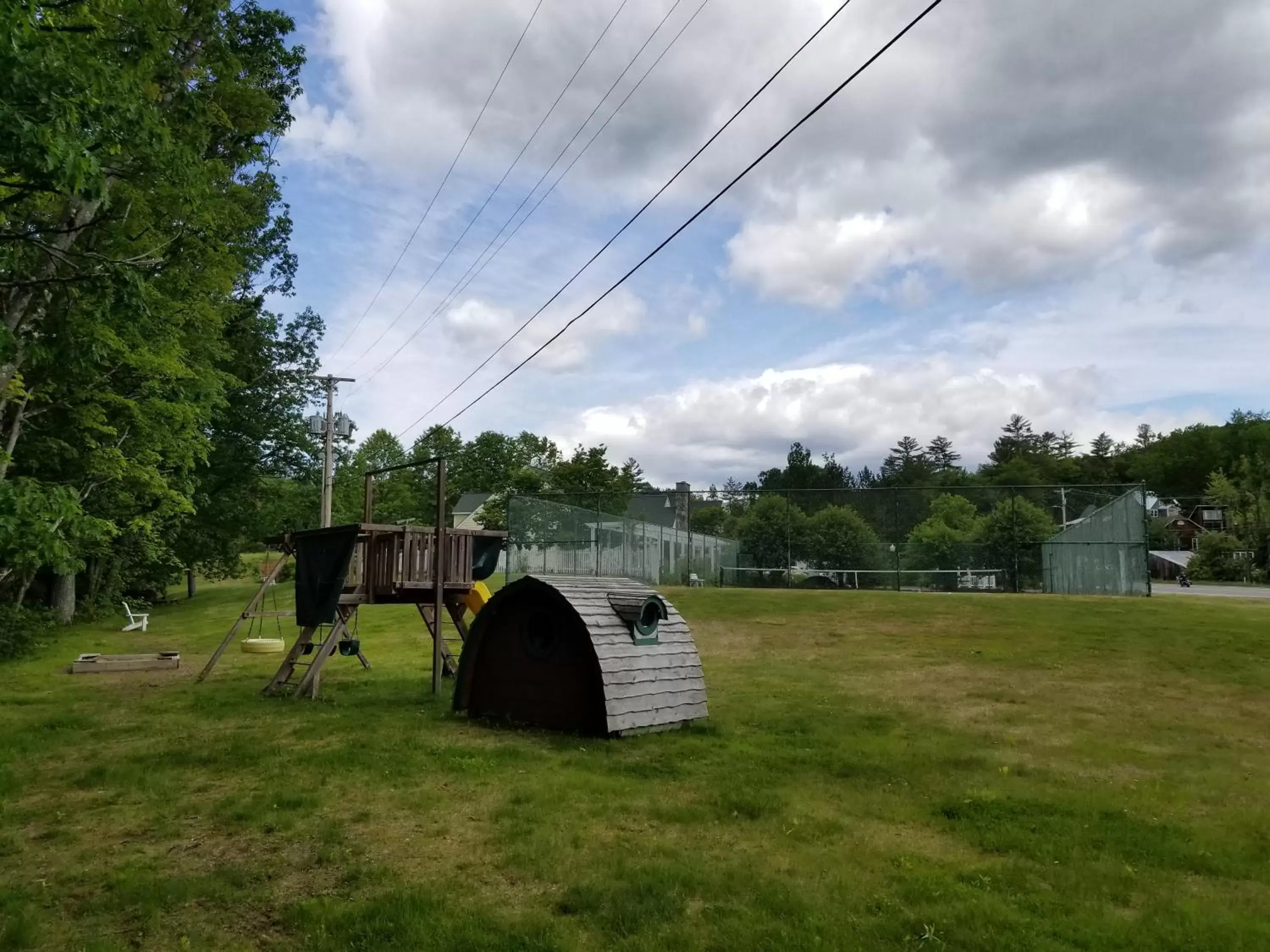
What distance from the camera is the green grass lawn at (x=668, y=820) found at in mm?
3852

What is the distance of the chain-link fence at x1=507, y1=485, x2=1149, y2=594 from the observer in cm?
2327

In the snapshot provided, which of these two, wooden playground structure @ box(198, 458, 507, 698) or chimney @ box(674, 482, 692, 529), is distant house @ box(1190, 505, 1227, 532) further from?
wooden playground structure @ box(198, 458, 507, 698)

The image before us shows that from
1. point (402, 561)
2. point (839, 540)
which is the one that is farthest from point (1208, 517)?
point (402, 561)

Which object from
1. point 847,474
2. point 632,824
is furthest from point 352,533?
point 847,474

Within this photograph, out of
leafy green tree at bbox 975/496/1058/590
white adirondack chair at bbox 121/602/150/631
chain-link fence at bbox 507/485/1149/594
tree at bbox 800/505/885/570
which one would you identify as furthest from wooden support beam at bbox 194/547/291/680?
leafy green tree at bbox 975/496/1058/590

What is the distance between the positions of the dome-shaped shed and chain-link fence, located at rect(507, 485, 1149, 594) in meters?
13.7

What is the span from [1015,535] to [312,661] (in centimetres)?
1917

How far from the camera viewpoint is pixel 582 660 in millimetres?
8203

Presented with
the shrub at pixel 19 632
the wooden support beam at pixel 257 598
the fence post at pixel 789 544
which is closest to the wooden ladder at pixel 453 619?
the wooden support beam at pixel 257 598

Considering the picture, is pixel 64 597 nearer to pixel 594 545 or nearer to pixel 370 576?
pixel 594 545

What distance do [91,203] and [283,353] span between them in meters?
20.2

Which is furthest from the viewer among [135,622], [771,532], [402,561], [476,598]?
[771,532]

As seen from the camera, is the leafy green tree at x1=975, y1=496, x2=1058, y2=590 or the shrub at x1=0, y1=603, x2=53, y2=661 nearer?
the shrub at x1=0, y1=603, x2=53, y2=661

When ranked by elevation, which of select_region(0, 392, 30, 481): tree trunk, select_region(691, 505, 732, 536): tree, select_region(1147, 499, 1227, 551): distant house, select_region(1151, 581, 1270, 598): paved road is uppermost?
select_region(1147, 499, 1227, 551): distant house
